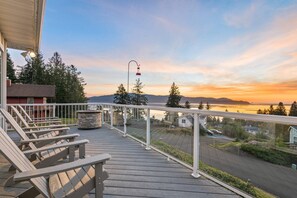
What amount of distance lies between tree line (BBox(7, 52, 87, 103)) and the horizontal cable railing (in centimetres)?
3327

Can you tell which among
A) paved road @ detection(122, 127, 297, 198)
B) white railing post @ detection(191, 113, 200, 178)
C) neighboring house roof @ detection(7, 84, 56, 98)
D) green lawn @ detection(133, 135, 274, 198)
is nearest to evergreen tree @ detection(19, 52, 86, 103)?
neighboring house roof @ detection(7, 84, 56, 98)

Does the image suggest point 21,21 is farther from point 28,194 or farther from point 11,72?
point 11,72

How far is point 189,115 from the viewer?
370 cm

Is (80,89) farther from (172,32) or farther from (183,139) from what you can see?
(183,139)

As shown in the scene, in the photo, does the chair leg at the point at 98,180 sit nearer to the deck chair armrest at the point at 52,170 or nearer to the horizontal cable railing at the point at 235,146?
the deck chair armrest at the point at 52,170

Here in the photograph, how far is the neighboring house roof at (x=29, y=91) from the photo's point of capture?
2512cm

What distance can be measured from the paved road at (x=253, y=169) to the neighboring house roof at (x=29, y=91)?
26.8 m

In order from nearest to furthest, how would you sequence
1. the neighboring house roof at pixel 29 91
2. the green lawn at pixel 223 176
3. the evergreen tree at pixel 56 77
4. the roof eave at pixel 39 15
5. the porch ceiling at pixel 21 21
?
the green lawn at pixel 223 176
the roof eave at pixel 39 15
the porch ceiling at pixel 21 21
the neighboring house roof at pixel 29 91
the evergreen tree at pixel 56 77

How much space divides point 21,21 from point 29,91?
24502 mm

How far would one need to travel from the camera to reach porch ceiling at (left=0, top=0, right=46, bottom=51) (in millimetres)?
3904

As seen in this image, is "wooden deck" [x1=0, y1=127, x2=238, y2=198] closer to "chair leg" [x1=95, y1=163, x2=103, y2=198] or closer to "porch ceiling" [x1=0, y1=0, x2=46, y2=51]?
"chair leg" [x1=95, y1=163, x2=103, y2=198]

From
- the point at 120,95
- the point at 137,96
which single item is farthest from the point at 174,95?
the point at 120,95

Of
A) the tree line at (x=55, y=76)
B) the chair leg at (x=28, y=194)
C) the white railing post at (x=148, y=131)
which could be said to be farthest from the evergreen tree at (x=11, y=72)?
the chair leg at (x=28, y=194)

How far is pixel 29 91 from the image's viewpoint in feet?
86.2
